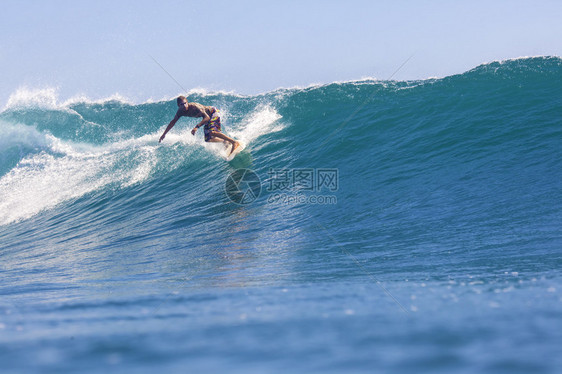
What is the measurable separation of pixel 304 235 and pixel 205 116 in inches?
196

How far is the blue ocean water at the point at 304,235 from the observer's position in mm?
2229

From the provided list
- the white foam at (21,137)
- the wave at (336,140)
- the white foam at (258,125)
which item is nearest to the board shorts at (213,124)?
the wave at (336,140)

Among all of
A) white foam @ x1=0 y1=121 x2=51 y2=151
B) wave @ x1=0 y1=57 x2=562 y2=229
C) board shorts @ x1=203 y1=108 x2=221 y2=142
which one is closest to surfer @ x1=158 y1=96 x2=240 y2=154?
board shorts @ x1=203 y1=108 x2=221 y2=142

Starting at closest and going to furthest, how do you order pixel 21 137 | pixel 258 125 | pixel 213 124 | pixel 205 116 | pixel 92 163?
1. pixel 205 116
2. pixel 213 124
3. pixel 258 125
4. pixel 92 163
5. pixel 21 137

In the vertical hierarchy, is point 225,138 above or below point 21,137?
below

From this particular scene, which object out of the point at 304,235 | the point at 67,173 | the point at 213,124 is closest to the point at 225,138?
the point at 213,124

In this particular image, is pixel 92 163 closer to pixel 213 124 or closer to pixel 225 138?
pixel 225 138

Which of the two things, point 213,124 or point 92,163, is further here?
point 92,163

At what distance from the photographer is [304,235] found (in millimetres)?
6371

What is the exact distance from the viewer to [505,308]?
266 cm

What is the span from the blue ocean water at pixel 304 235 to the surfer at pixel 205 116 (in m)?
0.92

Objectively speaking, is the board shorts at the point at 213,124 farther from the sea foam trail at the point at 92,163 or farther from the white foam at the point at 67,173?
the white foam at the point at 67,173

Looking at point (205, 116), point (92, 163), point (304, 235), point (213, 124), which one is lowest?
point (304, 235)

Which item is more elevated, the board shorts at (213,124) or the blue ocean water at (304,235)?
the board shorts at (213,124)
